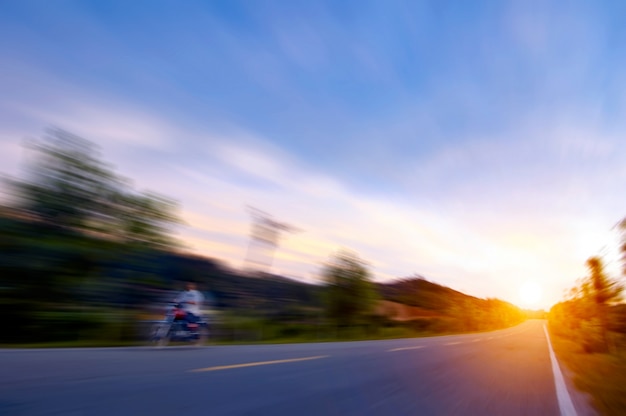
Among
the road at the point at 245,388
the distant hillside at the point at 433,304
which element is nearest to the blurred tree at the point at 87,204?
the road at the point at 245,388

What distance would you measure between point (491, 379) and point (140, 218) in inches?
626

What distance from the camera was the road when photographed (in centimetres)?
405

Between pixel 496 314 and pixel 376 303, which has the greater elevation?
pixel 496 314

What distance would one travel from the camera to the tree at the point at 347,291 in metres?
32.8

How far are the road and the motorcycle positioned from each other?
3692 mm

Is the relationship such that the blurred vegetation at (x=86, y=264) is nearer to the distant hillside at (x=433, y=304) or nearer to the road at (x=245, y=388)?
the road at (x=245, y=388)

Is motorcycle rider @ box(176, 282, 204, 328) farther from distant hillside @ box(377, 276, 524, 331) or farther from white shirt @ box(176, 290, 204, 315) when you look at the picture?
distant hillside @ box(377, 276, 524, 331)

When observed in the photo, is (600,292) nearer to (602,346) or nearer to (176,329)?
(602,346)

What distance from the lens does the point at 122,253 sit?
Result: 17656 mm

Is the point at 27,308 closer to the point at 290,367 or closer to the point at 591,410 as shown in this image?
the point at 290,367

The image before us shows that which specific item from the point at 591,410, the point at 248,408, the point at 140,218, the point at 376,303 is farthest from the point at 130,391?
the point at 376,303

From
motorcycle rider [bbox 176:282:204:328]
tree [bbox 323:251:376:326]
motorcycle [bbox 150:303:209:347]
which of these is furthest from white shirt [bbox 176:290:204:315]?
tree [bbox 323:251:376:326]

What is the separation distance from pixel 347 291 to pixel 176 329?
2256 centimetres

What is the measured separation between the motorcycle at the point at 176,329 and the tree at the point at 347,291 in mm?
21495
